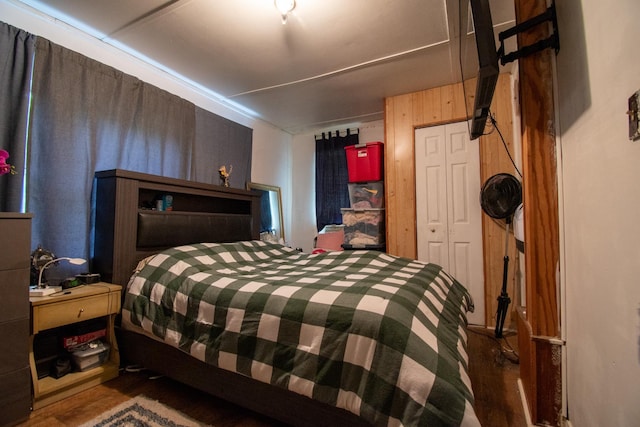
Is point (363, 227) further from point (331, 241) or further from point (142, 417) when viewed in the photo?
point (142, 417)

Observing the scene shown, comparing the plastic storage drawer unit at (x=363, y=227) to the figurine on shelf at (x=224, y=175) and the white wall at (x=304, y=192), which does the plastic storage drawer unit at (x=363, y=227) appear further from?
the figurine on shelf at (x=224, y=175)

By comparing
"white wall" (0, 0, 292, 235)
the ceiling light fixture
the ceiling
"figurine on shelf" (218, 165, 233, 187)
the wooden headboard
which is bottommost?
the wooden headboard

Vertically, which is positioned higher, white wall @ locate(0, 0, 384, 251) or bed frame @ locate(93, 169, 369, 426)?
white wall @ locate(0, 0, 384, 251)

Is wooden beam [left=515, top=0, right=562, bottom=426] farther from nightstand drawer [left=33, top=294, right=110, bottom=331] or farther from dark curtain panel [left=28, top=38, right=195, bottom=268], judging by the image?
dark curtain panel [left=28, top=38, right=195, bottom=268]

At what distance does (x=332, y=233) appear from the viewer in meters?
3.80

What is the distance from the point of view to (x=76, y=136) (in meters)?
2.00

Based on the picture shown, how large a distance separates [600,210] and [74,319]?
253 cm

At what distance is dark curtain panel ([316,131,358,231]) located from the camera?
4.11m

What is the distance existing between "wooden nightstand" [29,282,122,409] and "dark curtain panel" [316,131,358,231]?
9.12 ft

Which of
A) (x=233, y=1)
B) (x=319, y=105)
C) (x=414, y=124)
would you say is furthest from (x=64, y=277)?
(x=414, y=124)

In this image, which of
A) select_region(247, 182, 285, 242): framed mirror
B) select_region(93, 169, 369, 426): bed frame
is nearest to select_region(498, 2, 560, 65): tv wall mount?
select_region(93, 169, 369, 426): bed frame

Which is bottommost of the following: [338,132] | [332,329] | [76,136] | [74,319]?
[74,319]

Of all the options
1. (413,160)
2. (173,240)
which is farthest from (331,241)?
(173,240)

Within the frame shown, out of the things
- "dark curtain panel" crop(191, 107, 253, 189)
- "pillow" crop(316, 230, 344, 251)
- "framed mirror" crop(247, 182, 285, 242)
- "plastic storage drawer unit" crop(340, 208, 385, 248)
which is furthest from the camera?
"framed mirror" crop(247, 182, 285, 242)
